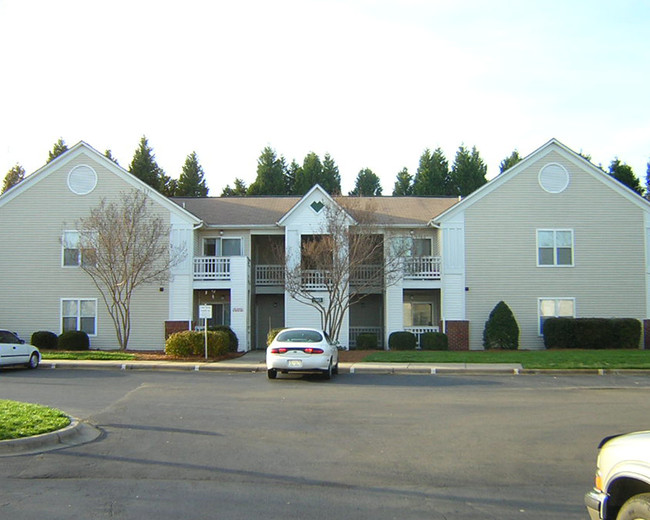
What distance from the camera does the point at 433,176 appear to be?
204 ft

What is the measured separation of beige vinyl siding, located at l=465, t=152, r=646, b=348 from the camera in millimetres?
29688

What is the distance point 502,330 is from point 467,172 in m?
35.6

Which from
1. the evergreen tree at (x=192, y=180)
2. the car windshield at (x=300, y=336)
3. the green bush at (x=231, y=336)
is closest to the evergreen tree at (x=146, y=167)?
the evergreen tree at (x=192, y=180)

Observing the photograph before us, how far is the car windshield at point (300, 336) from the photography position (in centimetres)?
1888

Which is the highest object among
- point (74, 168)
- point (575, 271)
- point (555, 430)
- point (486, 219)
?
point (74, 168)

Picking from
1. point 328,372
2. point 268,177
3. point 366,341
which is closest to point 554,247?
point 366,341

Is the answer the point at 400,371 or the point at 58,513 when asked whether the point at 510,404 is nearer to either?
the point at 400,371

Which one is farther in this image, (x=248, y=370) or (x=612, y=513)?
(x=248, y=370)

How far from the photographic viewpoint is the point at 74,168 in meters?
30.1

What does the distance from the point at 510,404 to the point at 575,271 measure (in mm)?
17496

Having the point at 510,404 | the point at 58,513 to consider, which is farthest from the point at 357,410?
the point at 58,513

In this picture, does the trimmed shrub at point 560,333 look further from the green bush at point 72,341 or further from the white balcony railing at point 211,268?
the green bush at point 72,341

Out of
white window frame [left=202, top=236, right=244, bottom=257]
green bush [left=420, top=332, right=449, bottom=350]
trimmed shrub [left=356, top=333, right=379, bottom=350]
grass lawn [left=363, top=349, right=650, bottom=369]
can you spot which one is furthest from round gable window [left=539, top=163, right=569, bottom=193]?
white window frame [left=202, top=236, right=244, bottom=257]

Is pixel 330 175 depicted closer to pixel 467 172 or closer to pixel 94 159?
pixel 467 172
